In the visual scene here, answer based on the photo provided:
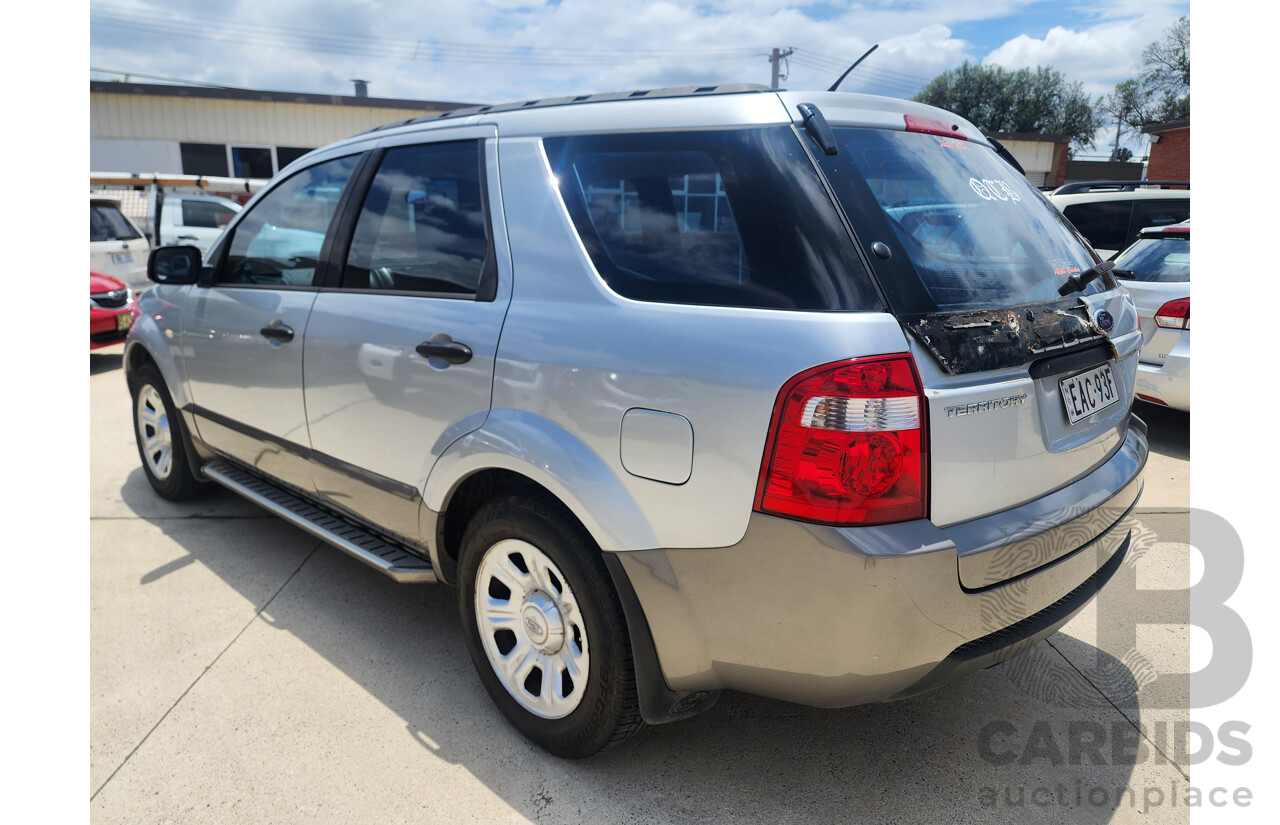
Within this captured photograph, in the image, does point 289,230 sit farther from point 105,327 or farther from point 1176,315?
point 105,327

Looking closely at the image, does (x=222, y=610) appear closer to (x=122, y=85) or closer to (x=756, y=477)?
(x=756, y=477)

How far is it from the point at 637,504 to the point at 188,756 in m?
1.64

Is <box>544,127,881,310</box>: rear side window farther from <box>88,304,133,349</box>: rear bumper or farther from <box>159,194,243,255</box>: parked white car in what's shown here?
<box>159,194,243,255</box>: parked white car

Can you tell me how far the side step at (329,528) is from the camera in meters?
2.79

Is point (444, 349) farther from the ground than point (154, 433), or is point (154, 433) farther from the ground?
point (444, 349)

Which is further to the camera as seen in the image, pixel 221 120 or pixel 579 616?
pixel 221 120

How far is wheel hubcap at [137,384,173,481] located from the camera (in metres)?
4.30

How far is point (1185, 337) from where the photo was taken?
17.4 feet

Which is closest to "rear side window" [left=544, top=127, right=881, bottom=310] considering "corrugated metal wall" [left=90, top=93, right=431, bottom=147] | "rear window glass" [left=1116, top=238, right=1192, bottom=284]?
"rear window glass" [left=1116, top=238, right=1192, bottom=284]

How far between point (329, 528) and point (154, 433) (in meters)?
1.97

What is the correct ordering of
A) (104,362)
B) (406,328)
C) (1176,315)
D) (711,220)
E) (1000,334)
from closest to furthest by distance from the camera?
1. (1000,334)
2. (711,220)
3. (406,328)
4. (1176,315)
5. (104,362)

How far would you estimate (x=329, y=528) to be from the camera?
3.15 metres

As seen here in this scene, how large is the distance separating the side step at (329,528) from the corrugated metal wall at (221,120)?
65.4 feet

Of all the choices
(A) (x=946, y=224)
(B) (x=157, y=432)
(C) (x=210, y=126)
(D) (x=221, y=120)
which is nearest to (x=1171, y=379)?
(A) (x=946, y=224)
